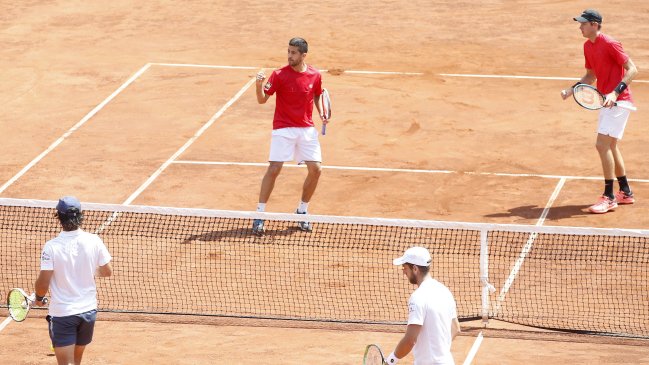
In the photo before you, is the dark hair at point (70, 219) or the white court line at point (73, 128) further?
the white court line at point (73, 128)

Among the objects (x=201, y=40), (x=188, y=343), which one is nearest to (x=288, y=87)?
(x=188, y=343)

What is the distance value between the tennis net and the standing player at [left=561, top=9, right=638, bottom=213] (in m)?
0.98

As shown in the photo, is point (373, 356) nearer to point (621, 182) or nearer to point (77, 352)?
point (77, 352)

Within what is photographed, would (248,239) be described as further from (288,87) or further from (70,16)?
(70,16)

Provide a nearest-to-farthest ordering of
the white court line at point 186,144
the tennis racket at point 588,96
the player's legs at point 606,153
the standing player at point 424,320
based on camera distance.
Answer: the standing player at point 424,320 < the tennis racket at point 588,96 < the player's legs at point 606,153 < the white court line at point 186,144

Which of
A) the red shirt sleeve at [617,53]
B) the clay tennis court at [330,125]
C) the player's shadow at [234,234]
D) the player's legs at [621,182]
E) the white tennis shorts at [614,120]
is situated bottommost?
the player's shadow at [234,234]

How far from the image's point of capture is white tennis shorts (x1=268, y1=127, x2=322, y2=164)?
16.0 m

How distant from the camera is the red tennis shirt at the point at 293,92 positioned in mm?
15867

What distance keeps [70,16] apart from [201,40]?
3.52 metres

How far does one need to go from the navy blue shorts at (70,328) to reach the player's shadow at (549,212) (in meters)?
7.22

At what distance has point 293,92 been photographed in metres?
15.9

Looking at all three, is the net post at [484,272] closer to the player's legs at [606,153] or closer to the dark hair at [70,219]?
the player's legs at [606,153]

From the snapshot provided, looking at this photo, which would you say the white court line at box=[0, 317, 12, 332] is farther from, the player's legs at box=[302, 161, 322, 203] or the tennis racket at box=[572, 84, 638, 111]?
the tennis racket at box=[572, 84, 638, 111]

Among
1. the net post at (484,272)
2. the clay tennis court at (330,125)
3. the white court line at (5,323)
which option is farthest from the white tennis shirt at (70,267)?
the net post at (484,272)
